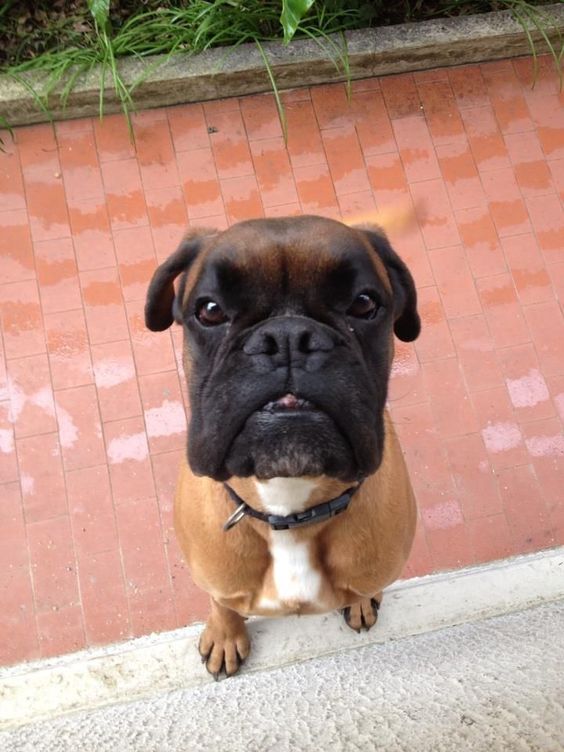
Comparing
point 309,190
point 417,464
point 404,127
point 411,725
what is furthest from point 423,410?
point 411,725

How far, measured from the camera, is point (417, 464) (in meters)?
3.26

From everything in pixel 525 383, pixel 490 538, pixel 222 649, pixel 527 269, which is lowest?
pixel 490 538

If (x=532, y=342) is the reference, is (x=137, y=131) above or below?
above

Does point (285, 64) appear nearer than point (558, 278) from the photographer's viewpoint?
No

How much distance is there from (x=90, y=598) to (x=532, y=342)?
2.28 metres

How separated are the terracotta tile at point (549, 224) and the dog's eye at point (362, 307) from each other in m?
2.15

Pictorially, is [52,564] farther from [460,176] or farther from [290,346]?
[460,176]

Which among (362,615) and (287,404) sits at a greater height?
(287,404)

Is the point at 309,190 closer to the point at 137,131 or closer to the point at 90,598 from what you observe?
the point at 137,131

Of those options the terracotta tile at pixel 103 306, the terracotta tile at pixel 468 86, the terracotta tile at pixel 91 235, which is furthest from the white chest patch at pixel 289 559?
the terracotta tile at pixel 468 86

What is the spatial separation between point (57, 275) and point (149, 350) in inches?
24.3

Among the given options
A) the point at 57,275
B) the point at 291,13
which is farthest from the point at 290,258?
the point at 57,275

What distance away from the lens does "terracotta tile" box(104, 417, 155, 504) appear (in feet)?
10.3

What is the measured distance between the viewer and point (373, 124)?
396 centimetres
